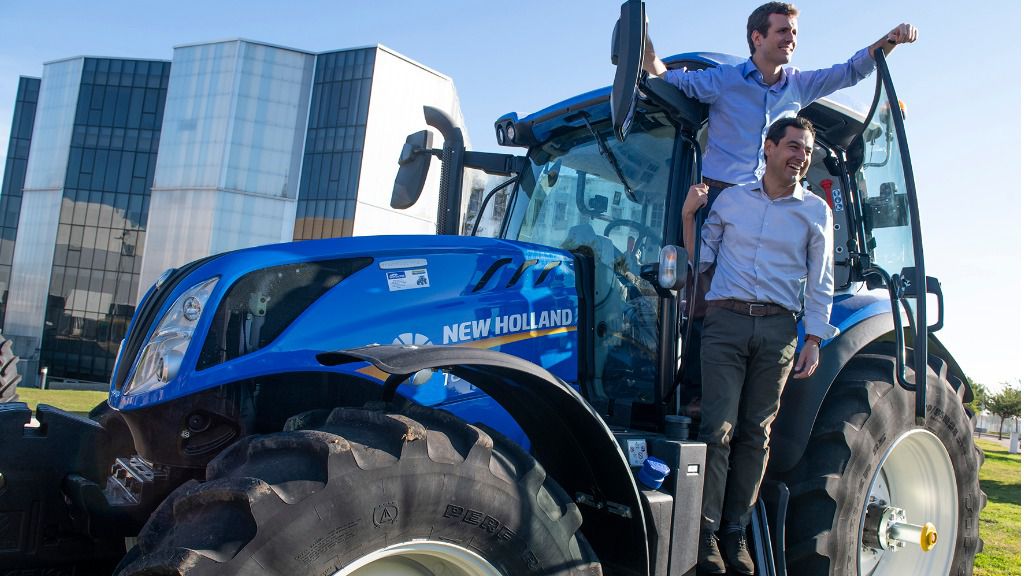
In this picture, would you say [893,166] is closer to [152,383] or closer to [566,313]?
[566,313]

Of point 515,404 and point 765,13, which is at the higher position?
point 765,13

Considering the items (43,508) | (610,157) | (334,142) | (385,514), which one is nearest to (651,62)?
(610,157)

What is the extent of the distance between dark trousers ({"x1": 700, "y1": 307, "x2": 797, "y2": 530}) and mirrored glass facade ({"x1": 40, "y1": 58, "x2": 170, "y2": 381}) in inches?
1580

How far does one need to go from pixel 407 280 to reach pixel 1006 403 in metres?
47.5

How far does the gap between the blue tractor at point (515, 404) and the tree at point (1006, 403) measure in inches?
1722

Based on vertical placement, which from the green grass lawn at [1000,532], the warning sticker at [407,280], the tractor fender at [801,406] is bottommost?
the green grass lawn at [1000,532]

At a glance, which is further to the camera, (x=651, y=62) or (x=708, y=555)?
(x=651, y=62)

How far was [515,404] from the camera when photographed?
109 inches

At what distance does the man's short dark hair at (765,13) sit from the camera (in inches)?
136

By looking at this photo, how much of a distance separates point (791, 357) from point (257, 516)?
2.22m

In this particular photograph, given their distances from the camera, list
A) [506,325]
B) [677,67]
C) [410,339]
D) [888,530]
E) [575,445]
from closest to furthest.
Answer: [575,445] < [410,339] < [506,325] < [677,67] < [888,530]

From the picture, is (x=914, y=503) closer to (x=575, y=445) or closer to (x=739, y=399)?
(x=739, y=399)

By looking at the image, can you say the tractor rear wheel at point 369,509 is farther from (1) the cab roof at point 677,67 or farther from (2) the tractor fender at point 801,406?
(1) the cab roof at point 677,67

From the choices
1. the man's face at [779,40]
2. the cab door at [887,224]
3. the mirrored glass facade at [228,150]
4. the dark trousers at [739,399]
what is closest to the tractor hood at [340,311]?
the dark trousers at [739,399]
